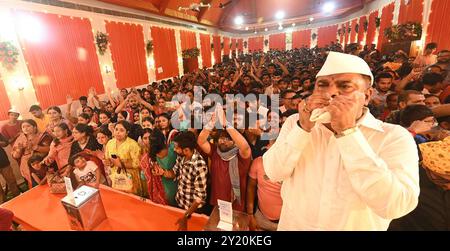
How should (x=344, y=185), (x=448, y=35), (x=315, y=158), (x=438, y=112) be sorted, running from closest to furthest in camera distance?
(x=344, y=185)
(x=315, y=158)
(x=438, y=112)
(x=448, y=35)

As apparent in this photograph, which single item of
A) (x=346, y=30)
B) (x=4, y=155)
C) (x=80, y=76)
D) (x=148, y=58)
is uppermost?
(x=346, y=30)

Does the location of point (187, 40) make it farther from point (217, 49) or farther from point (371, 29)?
point (371, 29)

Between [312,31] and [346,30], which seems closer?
[346,30]

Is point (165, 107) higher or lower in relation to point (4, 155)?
higher

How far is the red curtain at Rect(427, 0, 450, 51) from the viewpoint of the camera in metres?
6.75

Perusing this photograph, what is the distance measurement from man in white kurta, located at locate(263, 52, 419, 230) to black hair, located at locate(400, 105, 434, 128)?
1787mm

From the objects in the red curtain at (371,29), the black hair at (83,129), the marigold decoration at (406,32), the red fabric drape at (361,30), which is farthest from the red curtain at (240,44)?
the black hair at (83,129)

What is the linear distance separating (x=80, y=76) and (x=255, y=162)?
7.89m

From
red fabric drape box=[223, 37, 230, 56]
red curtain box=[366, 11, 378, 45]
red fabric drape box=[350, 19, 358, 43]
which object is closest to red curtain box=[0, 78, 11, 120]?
red curtain box=[366, 11, 378, 45]

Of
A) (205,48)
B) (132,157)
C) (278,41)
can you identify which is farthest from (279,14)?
(132,157)

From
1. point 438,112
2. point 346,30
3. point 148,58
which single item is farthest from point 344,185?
point 346,30

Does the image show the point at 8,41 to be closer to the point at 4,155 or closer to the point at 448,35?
the point at 4,155

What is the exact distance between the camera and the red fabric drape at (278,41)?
2823cm

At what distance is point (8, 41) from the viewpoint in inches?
227
